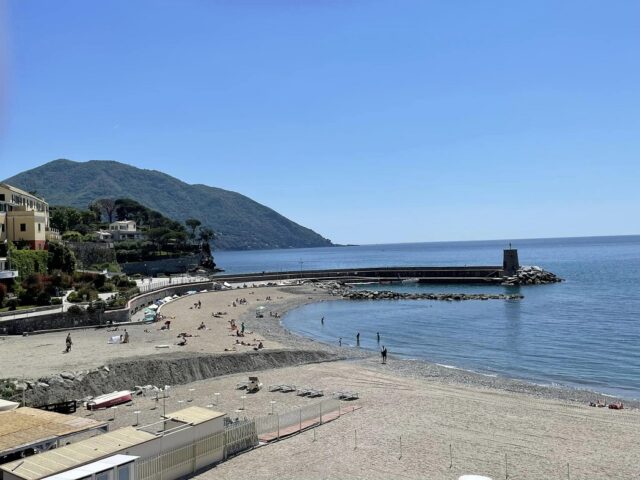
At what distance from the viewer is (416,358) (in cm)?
3744

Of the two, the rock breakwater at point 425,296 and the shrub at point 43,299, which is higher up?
the shrub at point 43,299

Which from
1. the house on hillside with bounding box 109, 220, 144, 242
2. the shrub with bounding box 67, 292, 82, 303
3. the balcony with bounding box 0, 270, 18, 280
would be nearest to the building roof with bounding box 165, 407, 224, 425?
the shrub with bounding box 67, 292, 82, 303

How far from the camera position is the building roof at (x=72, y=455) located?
12.2m

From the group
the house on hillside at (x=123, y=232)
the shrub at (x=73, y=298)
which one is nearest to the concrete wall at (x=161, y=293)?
the shrub at (x=73, y=298)

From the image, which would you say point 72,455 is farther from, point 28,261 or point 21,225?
point 21,225

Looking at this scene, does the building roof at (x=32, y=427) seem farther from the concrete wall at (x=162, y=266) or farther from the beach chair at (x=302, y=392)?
the concrete wall at (x=162, y=266)

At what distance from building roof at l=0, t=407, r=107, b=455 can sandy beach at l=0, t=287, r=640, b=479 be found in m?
3.99

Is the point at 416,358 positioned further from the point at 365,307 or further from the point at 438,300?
the point at 438,300

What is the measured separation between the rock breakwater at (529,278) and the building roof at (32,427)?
8714 cm

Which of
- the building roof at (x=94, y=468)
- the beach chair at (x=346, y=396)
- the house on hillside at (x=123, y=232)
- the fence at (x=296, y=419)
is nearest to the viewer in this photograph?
the building roof at (x=94, y=468)

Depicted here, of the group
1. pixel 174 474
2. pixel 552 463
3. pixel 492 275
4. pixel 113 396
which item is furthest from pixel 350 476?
pixel 492 275

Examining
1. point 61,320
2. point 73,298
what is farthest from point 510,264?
point 61,320

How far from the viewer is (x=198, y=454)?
16328 millimetres

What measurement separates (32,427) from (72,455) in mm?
3344
